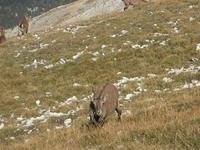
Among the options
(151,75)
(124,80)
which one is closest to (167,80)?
(151,75)

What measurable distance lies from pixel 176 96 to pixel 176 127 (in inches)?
321

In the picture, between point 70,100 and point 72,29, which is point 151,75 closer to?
point 70,100

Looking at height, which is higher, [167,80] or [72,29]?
[167,80]

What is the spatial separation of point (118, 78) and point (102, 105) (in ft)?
39.2

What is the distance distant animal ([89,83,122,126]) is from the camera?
1564 cm

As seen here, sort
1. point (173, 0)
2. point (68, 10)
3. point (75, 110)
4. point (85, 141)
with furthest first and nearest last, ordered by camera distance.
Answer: point (68, 10) → point (173, 0) → point (75, 110) → point (85, 141)

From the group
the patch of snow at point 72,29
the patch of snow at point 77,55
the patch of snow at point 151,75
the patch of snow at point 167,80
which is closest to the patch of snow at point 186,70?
the patch of snow at point 151,75

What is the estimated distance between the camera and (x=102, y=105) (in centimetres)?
1582

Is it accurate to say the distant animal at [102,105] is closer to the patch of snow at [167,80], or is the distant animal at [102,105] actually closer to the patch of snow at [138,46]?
the patch of snow at [167,80]

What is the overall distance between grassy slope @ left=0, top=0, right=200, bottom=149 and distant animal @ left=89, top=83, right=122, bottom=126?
1.27ft

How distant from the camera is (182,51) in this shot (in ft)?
99.1

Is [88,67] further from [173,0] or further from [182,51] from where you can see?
[173,0]

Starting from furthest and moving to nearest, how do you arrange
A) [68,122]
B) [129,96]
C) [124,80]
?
[124,80] < [129,96] < [68,122]

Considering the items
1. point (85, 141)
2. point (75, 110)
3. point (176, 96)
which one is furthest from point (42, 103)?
point (85, 141)
